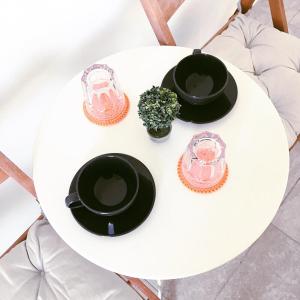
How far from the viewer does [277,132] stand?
2.47 feet

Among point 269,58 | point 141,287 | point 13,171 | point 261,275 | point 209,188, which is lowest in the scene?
point 261,275

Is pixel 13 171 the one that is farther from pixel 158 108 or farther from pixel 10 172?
pixel 158 108

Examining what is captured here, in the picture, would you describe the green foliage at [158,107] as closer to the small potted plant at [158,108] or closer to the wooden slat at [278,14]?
the small potted plant at [158,108]

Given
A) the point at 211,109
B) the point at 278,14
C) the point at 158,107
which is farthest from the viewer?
the point at 278,14

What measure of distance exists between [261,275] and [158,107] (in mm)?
846

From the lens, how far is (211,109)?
77 cm

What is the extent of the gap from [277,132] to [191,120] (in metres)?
0.18

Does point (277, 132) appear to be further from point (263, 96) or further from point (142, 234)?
point (142, 234)

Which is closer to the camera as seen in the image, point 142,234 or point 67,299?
point 142,234

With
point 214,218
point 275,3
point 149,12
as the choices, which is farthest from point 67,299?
point 275,3

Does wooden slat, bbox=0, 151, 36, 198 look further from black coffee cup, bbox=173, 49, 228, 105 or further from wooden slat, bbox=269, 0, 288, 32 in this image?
wooden slat, bbox=269, 0, 288, 32

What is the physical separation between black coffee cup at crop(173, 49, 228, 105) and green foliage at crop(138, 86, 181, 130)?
0.09 m

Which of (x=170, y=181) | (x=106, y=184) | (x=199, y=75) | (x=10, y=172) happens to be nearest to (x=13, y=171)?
(x=10, y=172)

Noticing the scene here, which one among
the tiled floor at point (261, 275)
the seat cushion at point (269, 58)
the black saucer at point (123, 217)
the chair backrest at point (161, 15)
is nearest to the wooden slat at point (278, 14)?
the seat cushion at point (269, 58)
